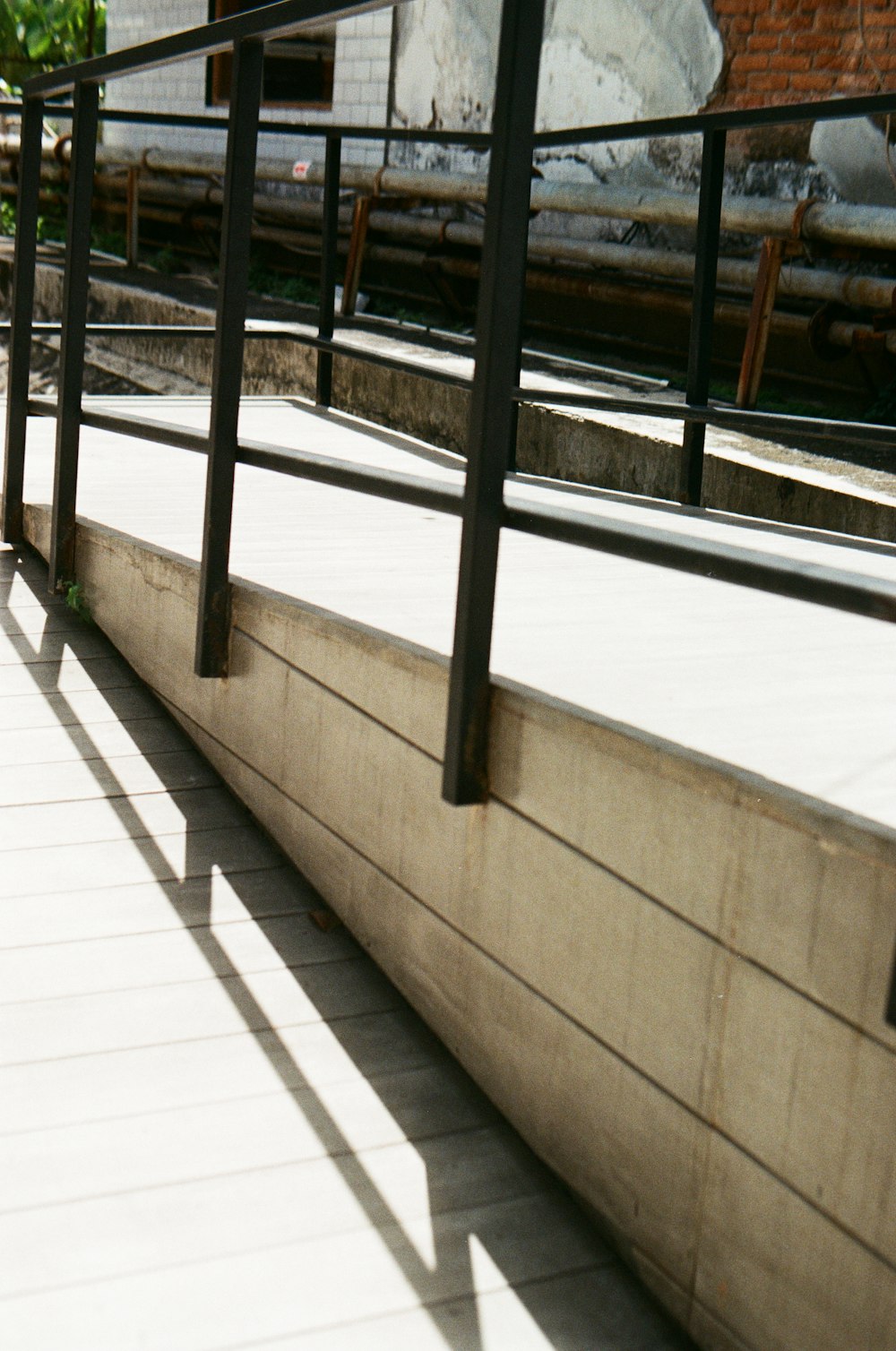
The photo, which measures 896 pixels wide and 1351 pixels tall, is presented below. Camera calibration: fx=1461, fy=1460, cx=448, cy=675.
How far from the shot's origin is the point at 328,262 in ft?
14.0

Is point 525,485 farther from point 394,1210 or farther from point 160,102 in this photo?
point 160,102

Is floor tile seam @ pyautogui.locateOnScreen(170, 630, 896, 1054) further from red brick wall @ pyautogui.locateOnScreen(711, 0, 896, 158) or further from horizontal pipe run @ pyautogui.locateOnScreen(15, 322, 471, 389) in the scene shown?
red brick wall @ pyautogui.locateOnScreen(711, 0, 896, 158)

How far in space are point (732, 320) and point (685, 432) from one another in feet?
8.52

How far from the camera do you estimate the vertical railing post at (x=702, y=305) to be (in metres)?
2.93

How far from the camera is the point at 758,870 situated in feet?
4.53

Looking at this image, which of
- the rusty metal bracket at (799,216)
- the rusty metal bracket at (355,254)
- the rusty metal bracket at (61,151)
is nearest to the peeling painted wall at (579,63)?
the rusty metal bracket at (355,254)

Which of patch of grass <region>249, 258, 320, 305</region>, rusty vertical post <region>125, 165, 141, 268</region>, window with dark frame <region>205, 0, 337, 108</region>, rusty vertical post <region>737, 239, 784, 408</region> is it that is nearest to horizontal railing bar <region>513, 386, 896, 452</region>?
rusty vertical post <region>737, 239, 784, 408</region>

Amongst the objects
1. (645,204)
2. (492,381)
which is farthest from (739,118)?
(645,204)

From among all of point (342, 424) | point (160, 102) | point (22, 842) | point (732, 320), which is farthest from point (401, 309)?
point (22, 842)

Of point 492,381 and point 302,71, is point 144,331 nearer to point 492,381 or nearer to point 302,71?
point 492,381

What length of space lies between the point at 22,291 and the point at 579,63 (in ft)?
14.7

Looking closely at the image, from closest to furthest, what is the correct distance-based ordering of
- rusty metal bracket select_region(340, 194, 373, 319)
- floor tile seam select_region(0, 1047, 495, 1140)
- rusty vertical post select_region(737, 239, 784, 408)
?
floor tile seam select_region(0, 1047, 495, 1140) < rusty vertical post select_region(737, 239, 784, 408) < rusty metal bracket select_region(340, 194, 373, 319)

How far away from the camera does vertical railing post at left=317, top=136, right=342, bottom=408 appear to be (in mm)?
4031

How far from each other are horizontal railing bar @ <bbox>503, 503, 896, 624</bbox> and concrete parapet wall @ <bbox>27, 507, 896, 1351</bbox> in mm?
204
